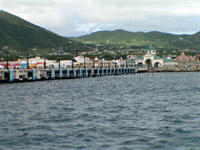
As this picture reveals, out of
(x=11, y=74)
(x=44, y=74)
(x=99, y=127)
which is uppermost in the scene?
(x=11, y=74)

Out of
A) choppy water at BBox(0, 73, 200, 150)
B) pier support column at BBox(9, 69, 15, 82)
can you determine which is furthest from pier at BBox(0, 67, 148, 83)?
choppy water at BBox(0, 73, 200, 150)

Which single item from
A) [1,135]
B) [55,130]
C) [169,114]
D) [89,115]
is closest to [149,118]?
[169,114]

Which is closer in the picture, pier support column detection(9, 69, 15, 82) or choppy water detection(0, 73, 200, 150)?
choppy water detection(0, 73, 200, 150)

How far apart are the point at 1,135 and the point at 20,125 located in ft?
11.8

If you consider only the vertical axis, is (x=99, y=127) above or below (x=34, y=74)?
below

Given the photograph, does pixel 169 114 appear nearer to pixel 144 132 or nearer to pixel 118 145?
pixel 144 132

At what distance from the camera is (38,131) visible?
91.6 ft

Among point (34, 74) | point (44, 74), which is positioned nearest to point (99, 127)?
point (34, 74)

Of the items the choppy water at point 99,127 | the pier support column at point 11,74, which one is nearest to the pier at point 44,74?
the pier support column at point 11,74

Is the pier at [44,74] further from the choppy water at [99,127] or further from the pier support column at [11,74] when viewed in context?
the choppy water at [99,127]

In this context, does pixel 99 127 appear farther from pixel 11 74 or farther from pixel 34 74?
pixel 34 74

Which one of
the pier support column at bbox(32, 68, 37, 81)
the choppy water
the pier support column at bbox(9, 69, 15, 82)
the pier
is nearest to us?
the choppy water

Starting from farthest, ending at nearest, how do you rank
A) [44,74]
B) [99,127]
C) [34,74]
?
[44,74], [34,74], [99,127]

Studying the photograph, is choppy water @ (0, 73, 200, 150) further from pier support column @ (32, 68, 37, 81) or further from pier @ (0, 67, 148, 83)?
pier support column @ (32, 68, 37, 81)
